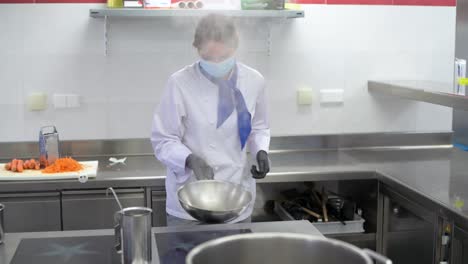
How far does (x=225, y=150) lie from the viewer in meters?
2.48

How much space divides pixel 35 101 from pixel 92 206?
2.46ft

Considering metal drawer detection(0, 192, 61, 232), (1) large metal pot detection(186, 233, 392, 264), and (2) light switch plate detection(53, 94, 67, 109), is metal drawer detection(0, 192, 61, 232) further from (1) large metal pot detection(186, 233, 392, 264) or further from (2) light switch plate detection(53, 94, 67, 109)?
(1) large metal pot detection(186, 233, 392, 264)

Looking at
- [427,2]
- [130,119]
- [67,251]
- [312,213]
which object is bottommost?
[312,213]


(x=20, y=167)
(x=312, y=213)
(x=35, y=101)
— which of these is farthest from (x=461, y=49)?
(x=20, y=167)

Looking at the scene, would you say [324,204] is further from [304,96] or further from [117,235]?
[117,235]

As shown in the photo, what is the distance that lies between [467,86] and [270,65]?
3.45 ft

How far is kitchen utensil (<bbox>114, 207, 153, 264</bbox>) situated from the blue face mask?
943 mm

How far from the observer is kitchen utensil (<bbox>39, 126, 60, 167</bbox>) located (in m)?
3.10

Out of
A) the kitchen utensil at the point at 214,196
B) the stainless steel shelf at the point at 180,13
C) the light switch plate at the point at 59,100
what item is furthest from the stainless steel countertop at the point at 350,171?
the kitchen utensil at the point at 214,196

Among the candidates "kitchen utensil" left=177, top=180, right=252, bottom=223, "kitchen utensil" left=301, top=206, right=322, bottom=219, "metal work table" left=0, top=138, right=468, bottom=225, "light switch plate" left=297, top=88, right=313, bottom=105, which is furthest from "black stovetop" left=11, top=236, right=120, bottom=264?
"light switch plate" left=297, top=88, right=313, bottom=105

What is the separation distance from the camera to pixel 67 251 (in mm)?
1779

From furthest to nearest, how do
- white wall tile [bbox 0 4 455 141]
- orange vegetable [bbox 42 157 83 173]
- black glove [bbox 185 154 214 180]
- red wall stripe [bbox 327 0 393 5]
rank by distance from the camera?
1. red wall stripe [bbox 327 0 393 5]
2. white wall tile [bbox 0 4 455 141]
3. orange vegetable [bbox 42 157 83 173]
4. black glove [bbox 185 154 214 180]

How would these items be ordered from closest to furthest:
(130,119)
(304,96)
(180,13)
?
(180,13) → (130,119) → (304,96)

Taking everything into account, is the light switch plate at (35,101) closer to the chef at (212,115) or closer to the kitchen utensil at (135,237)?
the chef at (212,115)
